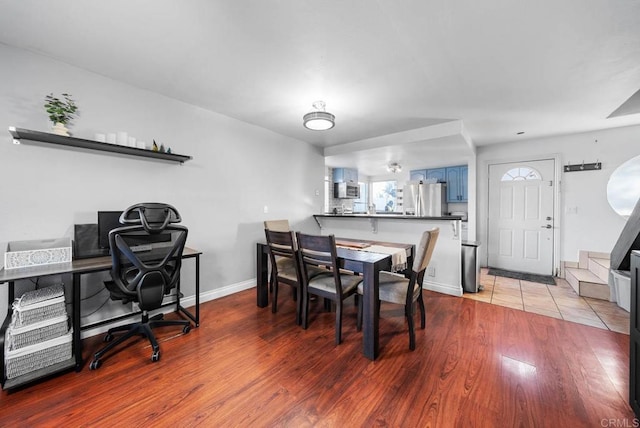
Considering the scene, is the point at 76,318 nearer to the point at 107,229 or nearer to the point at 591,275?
the point at 107,229

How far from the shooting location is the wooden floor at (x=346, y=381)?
138 cm

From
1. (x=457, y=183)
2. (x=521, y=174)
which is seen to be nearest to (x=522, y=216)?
(x=521, y=174)

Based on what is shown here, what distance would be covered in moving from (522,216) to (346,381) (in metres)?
4.59

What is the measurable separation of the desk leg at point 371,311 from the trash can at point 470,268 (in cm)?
208

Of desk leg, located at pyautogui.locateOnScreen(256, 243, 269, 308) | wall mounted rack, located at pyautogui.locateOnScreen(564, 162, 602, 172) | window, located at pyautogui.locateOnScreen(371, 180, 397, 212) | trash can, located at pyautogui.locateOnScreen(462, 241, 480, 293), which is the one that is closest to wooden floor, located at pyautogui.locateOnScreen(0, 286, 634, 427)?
desk leg, located at pyautogui.locateOnScreen(256, 243, 269, 308)

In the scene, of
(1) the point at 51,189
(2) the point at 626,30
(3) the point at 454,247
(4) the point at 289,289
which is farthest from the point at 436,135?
(1) the point at 51,189

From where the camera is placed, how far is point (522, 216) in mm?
4449

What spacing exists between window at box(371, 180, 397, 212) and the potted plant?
674 centimetres

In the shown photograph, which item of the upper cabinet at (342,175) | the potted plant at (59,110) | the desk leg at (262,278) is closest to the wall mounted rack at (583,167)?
the upper cabinet at (342,175)

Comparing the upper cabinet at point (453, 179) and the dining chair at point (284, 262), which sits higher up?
the upper cabinet at point (453, 179)

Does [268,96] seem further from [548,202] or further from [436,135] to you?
[548,202]

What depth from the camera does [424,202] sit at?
5535 millimetres

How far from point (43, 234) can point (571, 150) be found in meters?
6.80

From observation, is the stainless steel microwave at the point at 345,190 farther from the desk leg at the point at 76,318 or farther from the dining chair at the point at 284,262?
the desk leg at the point at 76,318
